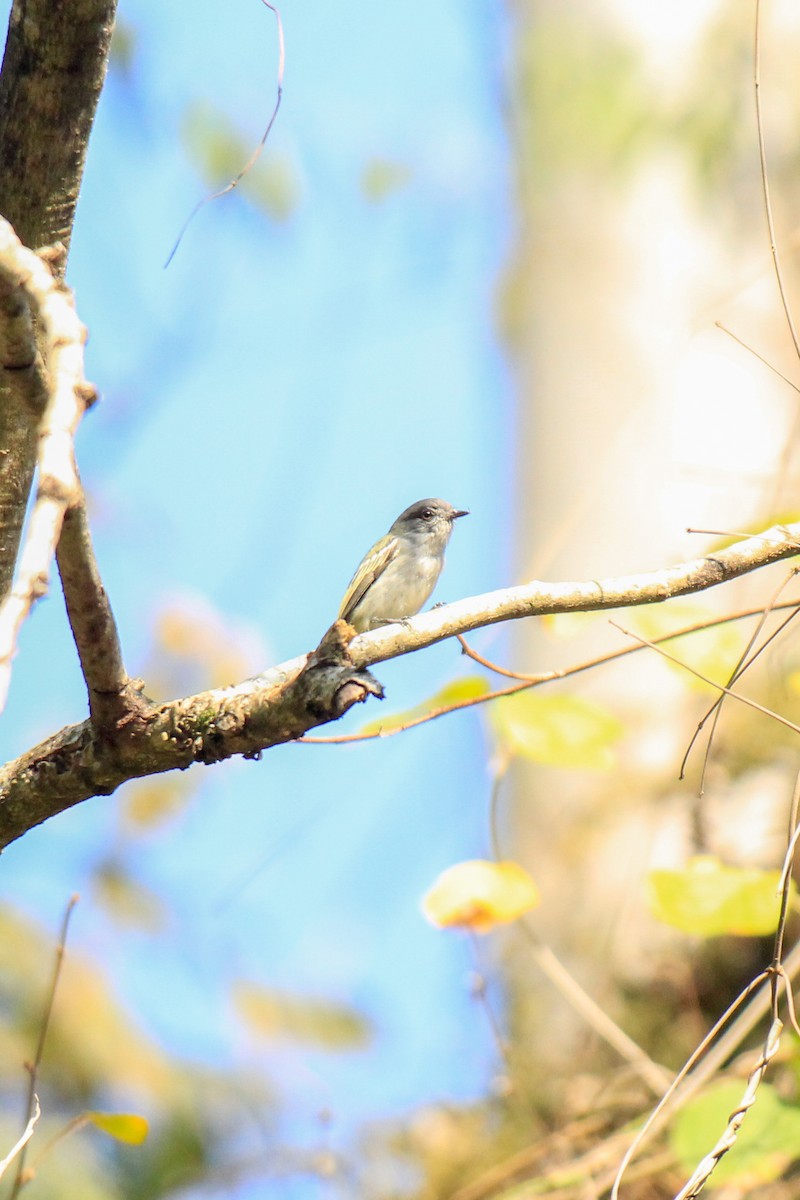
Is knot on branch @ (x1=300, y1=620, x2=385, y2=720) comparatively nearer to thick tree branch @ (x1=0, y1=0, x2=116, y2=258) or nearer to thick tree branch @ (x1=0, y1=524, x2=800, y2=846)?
thick tree branch @ (x1=0, y1=524, x2=800, y2=846)

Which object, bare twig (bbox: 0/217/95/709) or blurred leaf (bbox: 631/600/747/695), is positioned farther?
blurred leaf (bbox: 631/600/747/695)

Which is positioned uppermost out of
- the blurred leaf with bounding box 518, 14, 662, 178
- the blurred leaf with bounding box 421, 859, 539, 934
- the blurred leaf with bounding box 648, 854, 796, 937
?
the blurred leaf with bounding box 518, 14, 662, 178

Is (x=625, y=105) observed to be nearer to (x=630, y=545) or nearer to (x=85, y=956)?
(x=630, y=545)

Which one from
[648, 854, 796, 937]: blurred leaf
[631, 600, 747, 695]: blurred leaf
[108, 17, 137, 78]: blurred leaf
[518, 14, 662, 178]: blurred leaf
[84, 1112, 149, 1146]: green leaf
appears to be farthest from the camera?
[518, 14, 662, 178]: blurred leaf

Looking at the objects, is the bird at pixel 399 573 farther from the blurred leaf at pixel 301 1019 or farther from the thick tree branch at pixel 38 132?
the blurred leaf at pixel 301 1019

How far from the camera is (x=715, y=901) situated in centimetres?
257

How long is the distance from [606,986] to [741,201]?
355 cm

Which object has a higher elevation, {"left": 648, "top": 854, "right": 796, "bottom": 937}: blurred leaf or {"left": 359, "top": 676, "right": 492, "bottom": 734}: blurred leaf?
{"left": 359, "top": 676, "right": 492, "bottom": 734}: blurred leaf

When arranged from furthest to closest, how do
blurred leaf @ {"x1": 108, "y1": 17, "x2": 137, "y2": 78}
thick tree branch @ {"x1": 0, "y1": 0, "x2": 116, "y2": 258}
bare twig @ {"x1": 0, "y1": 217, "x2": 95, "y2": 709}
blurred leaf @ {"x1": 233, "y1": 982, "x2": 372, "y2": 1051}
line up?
1. blurred leaf @ {"x1": 233, "y1": 982, "x2": 372, "y2": 1051}
2. blurred leaf @ {"x1": 108, "y1": 17, "x2": 137, "y2": 78}
3. thick tree branch @ {"x1": 0, "y1": 0, "x2": 116, "y2": 258}
4. bare twig @ {"x1": 0, "y1": 217, "x2": 95, "y2": 709}

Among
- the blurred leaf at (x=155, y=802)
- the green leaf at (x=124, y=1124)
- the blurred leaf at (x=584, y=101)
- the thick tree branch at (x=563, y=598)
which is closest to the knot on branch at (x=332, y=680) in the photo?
the thick tree branch at (x=563, y=598)

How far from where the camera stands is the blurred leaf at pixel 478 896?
279 centimetres

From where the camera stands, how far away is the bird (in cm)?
468

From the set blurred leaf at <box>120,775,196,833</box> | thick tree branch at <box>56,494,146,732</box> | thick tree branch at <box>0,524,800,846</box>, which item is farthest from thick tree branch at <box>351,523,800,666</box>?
blurred leaf at <box>120,775,196,833</box>

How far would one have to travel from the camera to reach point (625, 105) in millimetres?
5465
